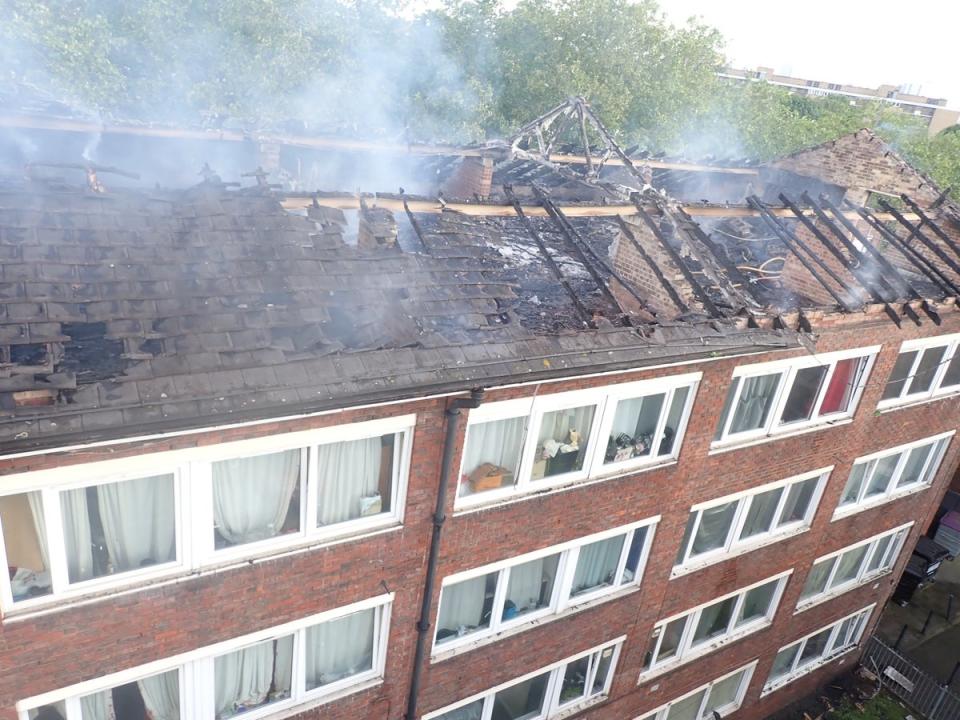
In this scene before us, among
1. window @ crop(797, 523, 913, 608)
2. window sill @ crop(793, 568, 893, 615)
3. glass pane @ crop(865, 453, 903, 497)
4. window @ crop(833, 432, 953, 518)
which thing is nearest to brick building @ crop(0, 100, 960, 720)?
window @ crop(833, 432, 953, 518)

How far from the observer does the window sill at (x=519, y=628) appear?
8734 mm

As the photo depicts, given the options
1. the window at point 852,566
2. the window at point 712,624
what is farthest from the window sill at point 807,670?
the window at point 712,624

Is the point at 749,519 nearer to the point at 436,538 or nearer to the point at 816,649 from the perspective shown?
the point at 436,538

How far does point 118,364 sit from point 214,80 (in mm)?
21490

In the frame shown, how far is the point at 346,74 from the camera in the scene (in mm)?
25438

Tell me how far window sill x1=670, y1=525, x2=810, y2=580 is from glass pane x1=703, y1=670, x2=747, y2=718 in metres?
3.84

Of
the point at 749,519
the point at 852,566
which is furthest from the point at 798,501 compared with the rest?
the point at 852,566

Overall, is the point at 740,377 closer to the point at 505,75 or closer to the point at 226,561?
the point at 226,561

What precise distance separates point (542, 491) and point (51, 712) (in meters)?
5.59

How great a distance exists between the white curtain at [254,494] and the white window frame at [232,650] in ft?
4.05

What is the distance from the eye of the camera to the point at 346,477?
6.88 m

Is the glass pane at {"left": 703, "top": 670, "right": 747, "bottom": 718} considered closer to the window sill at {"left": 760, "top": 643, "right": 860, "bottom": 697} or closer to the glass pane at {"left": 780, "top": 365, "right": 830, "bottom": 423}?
the window sill at {"left": 760, "top": 643, "right": 860, "bottom": 697}

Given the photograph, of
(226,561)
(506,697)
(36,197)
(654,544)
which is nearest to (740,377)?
(654,544)

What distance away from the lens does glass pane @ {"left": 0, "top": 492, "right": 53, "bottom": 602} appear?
521cm
